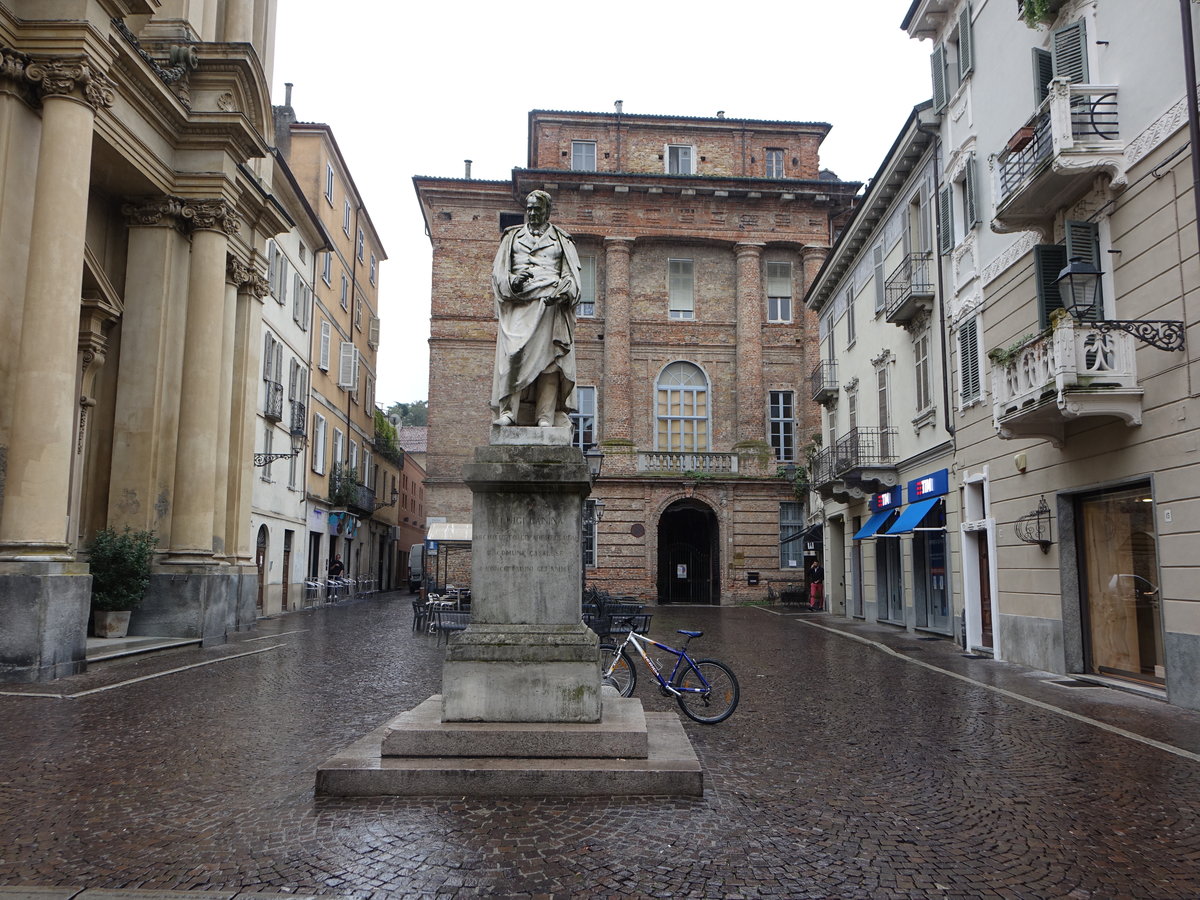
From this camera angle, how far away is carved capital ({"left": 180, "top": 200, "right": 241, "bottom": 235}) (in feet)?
53.4

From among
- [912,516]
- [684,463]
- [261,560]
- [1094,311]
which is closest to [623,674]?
[1094,311]

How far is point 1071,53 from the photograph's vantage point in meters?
11.9

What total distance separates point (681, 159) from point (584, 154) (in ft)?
13.4

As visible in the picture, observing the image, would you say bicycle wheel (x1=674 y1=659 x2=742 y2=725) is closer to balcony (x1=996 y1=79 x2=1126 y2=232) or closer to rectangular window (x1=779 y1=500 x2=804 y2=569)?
balcony (x1=996 y1=79 x2=1126 y2=232)

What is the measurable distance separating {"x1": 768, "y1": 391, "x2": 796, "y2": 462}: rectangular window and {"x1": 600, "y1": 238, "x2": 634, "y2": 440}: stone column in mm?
5857

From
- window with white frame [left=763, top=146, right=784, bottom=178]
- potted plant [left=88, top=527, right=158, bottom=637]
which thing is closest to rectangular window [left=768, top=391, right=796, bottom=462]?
window with white frame [left=763, top=146, right=784, bottom=178]

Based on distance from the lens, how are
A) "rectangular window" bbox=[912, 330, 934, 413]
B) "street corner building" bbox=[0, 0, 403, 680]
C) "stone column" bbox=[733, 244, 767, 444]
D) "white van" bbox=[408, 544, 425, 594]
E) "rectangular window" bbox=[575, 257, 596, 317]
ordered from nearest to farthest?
1. "street corner building" bbox=[0, 0, 403, 680]
2. "rectangular window" bbox=[912, 330, 934, 413]
3. "stone column" bbox=[733, 244, 767, 444]
4. "rectangular window" bbox=[575, 257, 596, 317]
5. "white van" bbox=[408, 544, 425, 594]

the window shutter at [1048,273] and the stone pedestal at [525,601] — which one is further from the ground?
the window shutter at [1048,273]

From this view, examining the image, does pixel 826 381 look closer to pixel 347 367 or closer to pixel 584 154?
pixel 584 154

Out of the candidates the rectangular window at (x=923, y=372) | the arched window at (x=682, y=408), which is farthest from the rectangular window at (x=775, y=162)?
the rectangular window at (x=923, y=372)

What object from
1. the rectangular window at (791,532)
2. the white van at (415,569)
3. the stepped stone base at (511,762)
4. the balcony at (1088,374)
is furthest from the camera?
the white van at (415,569)

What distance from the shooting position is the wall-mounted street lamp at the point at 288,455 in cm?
2423

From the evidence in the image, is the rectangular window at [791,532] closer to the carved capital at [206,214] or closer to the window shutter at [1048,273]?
the window shutter at [1048,273]

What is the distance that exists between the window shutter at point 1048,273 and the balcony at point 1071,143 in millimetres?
730
